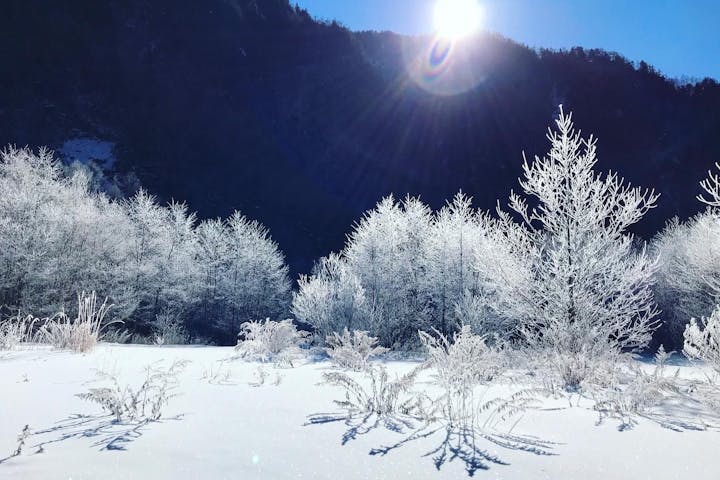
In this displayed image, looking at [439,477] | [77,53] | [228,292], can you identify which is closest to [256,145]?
[77,53]

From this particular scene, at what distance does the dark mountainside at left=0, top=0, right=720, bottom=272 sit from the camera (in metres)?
66.1

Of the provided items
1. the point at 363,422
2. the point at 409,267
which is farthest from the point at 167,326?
the point at 363,422

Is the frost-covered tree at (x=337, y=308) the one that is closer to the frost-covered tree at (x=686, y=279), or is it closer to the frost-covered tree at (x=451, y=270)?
the frost-covered tree at (x=451, y=270)

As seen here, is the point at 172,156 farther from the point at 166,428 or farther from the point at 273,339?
the point at 166,428

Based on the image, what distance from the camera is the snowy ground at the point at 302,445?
1727 mm

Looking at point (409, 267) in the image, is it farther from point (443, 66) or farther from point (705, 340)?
point (443, 66)

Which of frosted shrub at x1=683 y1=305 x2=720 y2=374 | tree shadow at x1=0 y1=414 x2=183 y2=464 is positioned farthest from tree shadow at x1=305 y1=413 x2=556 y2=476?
frosted shrub at x1=683 y1=305 x2=720 y2=374

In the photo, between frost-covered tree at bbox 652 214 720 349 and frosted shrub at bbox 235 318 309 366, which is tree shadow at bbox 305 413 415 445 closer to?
frosted shrub at bbox 235 318 309 366

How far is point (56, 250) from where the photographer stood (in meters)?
20.2

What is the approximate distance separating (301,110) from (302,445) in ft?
305

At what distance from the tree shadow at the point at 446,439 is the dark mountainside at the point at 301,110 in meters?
52.4

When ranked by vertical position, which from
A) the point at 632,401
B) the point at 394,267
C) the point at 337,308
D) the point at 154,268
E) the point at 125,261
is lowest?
the point at 632,401

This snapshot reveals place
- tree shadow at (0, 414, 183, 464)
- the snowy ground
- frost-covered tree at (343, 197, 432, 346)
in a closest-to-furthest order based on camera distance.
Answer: the snowy ground → tree shadow at (0, 414, 183, 464) → frost-covered tree at (343, 197, 432, 346)

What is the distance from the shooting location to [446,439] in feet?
7.30
